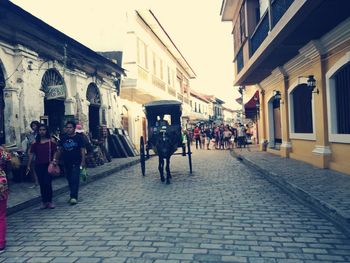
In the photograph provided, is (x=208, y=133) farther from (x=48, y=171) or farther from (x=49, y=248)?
(x=49, y=248)

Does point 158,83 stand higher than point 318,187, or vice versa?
point 158,83

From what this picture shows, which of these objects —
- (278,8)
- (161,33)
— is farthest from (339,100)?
(161,33)

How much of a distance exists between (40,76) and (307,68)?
8480 millimetres

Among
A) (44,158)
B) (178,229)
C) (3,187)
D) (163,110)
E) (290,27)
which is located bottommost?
(178,229)

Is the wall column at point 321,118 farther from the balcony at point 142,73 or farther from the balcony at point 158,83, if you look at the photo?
the balcony at point 158,83

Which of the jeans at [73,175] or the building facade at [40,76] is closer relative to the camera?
the jeans at [73,175]

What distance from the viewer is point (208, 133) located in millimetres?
25906

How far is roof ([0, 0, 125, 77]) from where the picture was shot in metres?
8.59

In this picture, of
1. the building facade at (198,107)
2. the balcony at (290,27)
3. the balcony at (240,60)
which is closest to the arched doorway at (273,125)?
the balcony at (240,60)

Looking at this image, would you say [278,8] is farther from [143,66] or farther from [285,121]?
[143,66]

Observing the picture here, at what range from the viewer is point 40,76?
1041 centimetres

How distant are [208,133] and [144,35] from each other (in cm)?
916

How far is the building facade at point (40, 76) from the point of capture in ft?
29.6

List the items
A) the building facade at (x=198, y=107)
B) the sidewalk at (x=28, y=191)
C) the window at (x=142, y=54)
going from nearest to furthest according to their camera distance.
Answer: the sidewalk at (x=28, y=191) < the window at (x=142, y=54) < the building facade at (x=198, y=107)
